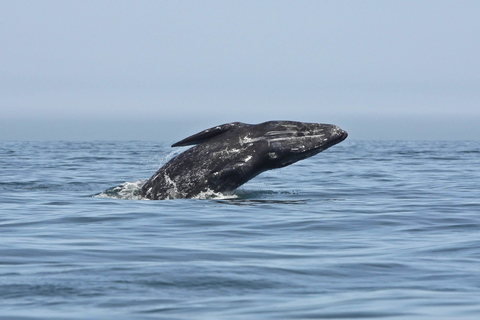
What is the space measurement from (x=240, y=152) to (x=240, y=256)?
6.15 m

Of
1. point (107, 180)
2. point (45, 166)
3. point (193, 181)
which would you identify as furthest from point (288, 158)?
point (45, 166)

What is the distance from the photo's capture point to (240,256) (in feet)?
36.1

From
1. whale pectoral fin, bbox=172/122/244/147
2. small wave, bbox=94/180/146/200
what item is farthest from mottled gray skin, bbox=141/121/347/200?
small wave, bbox=94/180/146/200

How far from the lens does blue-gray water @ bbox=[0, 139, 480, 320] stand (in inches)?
313

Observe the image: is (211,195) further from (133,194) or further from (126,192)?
(126,192)

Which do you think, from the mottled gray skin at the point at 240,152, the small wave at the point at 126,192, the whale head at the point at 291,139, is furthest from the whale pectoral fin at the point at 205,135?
the small wave at the point at 126,192

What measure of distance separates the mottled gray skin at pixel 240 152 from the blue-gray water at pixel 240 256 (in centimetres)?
46

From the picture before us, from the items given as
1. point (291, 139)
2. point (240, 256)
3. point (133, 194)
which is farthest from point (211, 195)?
point (240, 256)

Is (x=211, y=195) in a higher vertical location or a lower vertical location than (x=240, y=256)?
higher

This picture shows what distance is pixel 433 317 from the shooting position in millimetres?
7484

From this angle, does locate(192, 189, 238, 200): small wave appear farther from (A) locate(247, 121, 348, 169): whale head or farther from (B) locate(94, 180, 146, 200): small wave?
(B) locate(94, 180, 146, 200): small wave

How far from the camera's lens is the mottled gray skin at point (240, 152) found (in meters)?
16.9

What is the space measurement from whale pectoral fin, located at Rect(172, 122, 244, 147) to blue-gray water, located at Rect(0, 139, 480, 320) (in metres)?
1.31

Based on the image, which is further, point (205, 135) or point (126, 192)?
point (126, 192)
